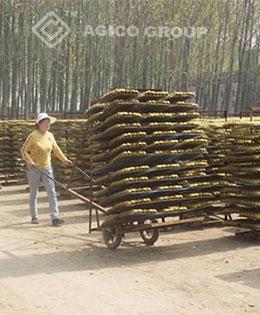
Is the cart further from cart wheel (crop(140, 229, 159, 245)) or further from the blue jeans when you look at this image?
the blue jeans

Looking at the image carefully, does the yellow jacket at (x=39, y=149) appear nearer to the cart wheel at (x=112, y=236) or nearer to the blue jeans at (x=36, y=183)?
the blue jeans at (x=36, y=183)

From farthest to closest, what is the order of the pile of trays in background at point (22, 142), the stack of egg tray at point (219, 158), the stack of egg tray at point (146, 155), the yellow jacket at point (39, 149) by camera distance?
the pile of trays in background at point (22, 142) < the yellow jacket at point (39, 149) < the stack of egg tray at point (219, 158) < the stack of egg tray at point (146, 155)

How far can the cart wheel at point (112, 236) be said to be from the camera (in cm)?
744

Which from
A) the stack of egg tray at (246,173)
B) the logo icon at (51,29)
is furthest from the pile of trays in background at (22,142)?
the logo icon at (51,29)

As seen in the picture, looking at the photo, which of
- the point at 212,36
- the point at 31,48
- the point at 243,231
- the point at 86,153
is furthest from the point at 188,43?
the point at 243,231

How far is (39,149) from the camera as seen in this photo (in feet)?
30.9

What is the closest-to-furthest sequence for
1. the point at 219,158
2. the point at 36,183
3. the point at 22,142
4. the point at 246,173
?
the point at 246,173 → the point at 219,158 → the point at 36,183 → the point at 22,142

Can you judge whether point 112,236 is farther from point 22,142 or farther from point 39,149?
point 22,142

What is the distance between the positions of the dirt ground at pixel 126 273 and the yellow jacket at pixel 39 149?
1.03 meters

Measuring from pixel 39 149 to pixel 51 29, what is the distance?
12020mm

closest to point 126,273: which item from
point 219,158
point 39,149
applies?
point 219,158

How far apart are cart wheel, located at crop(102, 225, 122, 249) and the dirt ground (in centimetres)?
9

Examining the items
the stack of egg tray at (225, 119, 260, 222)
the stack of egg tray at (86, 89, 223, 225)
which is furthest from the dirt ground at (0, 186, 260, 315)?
the stack of egg tray at (86, 89, 223, 225)

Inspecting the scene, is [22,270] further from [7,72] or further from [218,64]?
[218,64]
